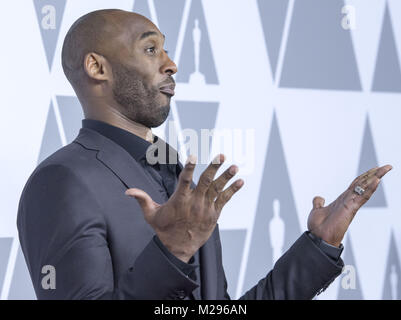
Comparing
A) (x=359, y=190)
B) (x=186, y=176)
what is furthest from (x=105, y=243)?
(x=359, y=190)

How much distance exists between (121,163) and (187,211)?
0.33m

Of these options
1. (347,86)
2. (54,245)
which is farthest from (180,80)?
(54,245)

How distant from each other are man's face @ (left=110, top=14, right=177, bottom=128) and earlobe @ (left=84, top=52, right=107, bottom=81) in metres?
0.02

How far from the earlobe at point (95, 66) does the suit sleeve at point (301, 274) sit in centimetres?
53

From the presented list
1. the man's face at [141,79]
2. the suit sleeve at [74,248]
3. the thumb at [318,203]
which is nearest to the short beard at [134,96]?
the man's face at [141,79]

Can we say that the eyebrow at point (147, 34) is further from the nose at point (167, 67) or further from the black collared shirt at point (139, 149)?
the black collared shirt at point (139, 149)

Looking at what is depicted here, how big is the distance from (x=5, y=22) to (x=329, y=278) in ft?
3.89

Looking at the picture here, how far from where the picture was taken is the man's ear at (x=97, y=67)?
1.27 meters

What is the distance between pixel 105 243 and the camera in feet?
3.45

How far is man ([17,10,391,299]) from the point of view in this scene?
2.91 ft

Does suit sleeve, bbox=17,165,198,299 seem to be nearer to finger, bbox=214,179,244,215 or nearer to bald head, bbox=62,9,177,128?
finger, bbox=214,179,244,215

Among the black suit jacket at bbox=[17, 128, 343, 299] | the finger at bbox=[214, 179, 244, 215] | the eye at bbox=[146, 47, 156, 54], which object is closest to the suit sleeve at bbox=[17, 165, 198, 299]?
the black suit jacket at bbox=[17, 128, 343, 299]

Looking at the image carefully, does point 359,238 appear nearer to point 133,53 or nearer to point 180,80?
point 180,80

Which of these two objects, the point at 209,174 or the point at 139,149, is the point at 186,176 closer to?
the point at 209,174
